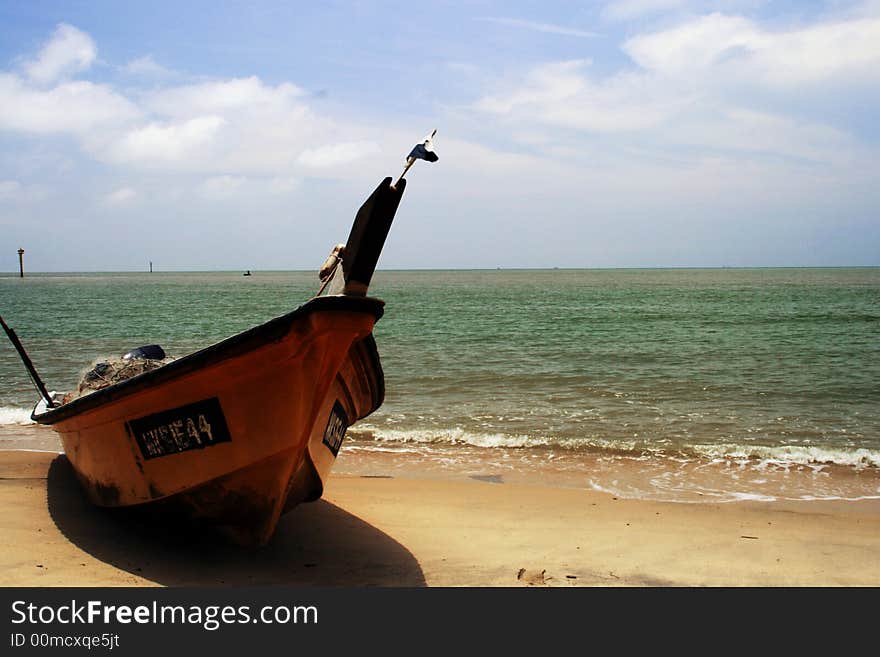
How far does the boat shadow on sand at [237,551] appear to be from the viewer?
182 inches

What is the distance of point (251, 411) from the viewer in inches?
173

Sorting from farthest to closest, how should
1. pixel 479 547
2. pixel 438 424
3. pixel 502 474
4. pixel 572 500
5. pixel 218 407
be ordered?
pixel 438 424
pixel 502 474
pixel 572 500
pixel 479 547
pixel 218 407

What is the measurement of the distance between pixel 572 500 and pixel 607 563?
1854 millimetres

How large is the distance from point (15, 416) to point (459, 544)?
8882mm

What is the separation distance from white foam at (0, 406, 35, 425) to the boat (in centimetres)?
678

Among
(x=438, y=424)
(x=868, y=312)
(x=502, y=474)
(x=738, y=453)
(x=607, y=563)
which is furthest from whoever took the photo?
(x=868, y=312)

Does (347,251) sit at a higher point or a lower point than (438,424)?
higher

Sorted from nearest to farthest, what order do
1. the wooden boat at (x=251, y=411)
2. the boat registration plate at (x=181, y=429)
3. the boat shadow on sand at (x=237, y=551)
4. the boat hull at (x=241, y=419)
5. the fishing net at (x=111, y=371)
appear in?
the wooden boat at (x=251, y=411), the boat hull at (x=241, y=419), the boat registration plate at (x=181, y=429), the boat shadow on sand at (x=237, y=551), the fishing net at (x=111, y=371)

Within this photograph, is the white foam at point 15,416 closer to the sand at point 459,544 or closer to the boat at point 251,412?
the sand at point 459,544

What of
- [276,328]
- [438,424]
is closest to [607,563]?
[276,328]

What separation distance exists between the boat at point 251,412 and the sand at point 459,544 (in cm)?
35

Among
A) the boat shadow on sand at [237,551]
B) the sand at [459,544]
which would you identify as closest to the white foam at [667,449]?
the sand at [459,544]

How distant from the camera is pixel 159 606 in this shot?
3896 mm

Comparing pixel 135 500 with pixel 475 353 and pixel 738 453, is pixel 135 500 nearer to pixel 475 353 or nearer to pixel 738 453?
pixel 738 453
